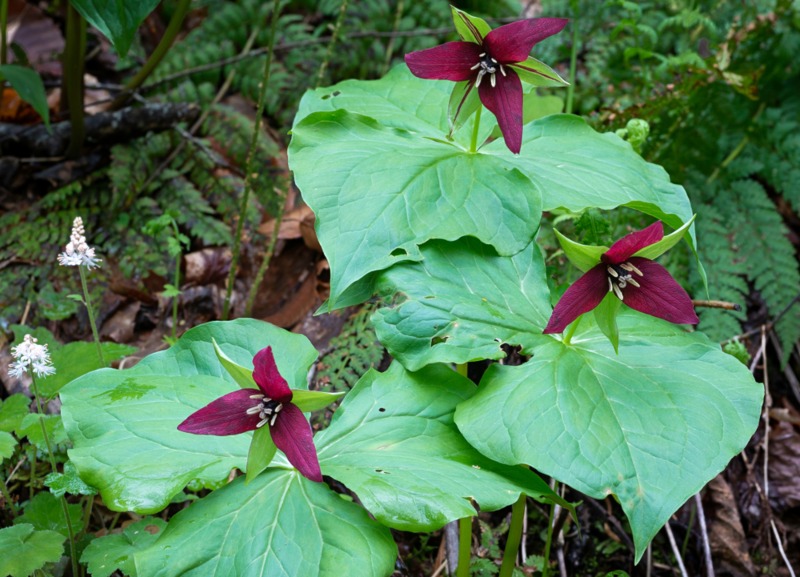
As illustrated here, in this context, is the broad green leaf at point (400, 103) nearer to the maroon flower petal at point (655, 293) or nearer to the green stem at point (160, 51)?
the maroon flower petal at point (655, 293)

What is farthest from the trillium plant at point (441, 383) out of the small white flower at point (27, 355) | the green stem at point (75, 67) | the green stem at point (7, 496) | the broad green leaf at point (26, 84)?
the green stem at point (75, 67)

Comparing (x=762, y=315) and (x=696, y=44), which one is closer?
(x=762, y=315)

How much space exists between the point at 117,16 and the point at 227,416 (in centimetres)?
130

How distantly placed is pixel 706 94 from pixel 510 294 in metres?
2.15

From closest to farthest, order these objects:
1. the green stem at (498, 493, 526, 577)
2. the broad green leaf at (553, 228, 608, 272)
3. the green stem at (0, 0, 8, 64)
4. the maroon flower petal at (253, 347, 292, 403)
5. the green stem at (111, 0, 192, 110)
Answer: the maroon flower petal at (253, 347, 292, 403)
the broad green leaf at (553, 228, 608, 272)
the green stem at (498, 493, 526, 577)
the green stem at (111, 0, 192, 110)
the green stem at (0, 0, 8, 64)

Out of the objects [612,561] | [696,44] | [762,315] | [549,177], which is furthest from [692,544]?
[696,44]

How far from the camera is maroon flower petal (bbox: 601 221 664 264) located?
1458 mm

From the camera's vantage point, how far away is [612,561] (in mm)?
2465

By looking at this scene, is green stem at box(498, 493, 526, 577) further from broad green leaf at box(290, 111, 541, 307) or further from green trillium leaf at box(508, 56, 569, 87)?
green trillium leaf at box(508, 56, 569, 87)

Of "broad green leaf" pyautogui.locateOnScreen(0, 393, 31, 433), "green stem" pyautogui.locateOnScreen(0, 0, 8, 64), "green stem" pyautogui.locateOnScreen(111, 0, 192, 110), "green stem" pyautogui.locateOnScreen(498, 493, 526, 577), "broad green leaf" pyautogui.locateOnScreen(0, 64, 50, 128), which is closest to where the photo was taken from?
"green stem" pyautogui.locateOnScreen(498, 493, 526, 577)

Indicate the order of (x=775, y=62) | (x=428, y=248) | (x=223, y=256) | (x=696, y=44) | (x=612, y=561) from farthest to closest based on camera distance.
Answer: (x=696, y=44) → (x=775, y=62) → (x=223, y=256) → (x=612, y=561) → (x=428, y=248)

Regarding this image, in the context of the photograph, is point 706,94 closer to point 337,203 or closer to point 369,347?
point 369,347

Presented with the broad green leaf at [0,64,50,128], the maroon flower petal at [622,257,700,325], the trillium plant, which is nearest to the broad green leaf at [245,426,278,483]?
the trillium plant

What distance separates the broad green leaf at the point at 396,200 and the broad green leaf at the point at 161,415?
0.32 meters
